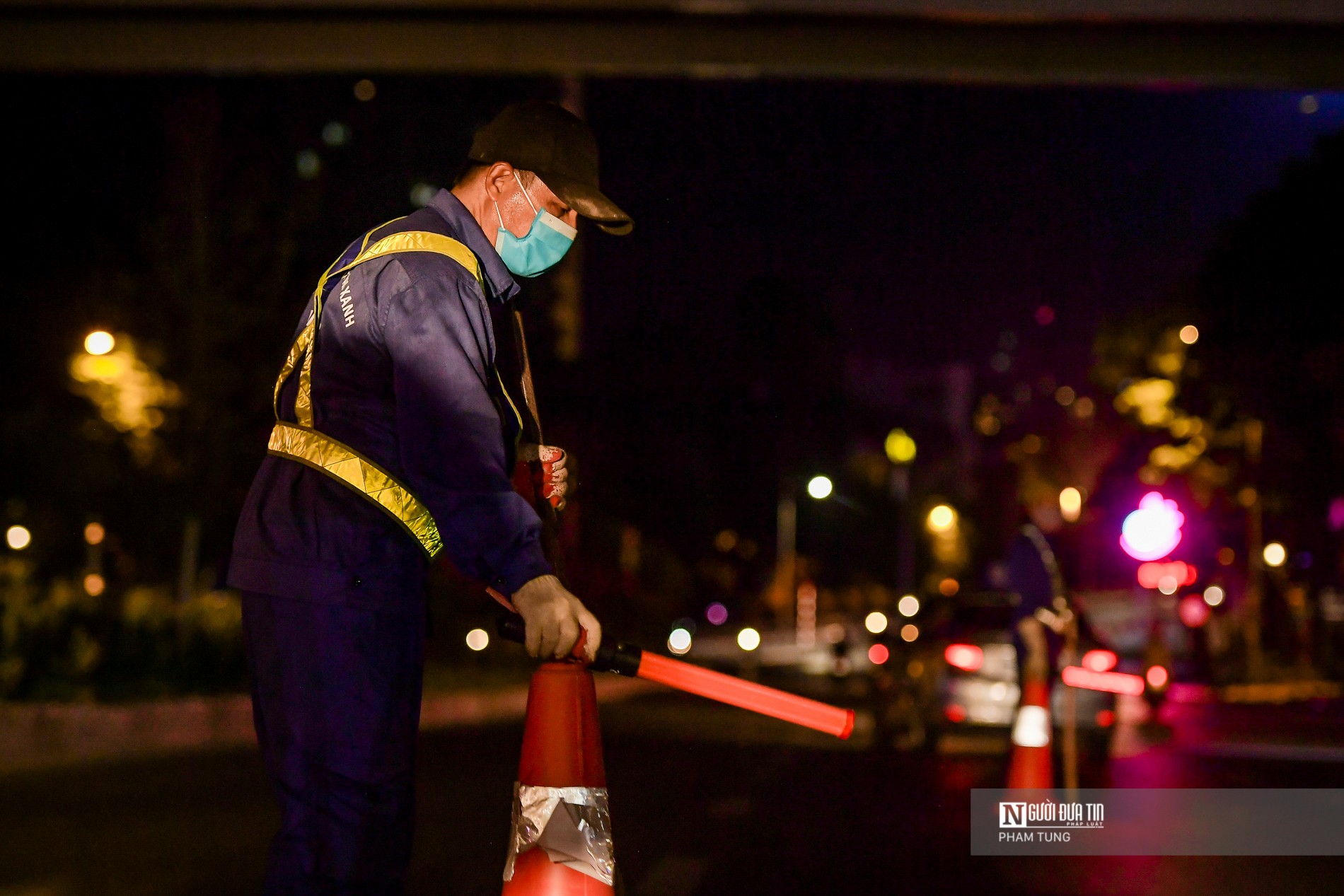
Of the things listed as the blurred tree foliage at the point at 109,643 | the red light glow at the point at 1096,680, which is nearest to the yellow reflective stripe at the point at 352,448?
the red light glow at the point at 1096,680

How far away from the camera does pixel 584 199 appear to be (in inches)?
126

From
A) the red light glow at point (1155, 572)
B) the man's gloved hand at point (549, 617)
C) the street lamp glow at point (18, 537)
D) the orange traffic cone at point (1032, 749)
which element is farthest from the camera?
the red light glow at point (1155, 572)

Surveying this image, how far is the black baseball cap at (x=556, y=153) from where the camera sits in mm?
3205

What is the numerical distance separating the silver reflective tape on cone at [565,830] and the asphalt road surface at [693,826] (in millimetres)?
3447

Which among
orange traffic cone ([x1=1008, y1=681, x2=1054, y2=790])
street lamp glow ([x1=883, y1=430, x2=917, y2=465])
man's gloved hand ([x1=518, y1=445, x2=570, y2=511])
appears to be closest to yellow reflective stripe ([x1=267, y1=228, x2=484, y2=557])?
man's gloved hand ([x1=518, y1=445, x2=570, y2=511])

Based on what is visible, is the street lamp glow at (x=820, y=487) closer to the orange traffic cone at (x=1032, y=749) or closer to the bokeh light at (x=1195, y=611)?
the orange traffic cone at (x=1032, y=749)

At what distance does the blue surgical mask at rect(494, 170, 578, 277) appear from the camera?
11.0ft

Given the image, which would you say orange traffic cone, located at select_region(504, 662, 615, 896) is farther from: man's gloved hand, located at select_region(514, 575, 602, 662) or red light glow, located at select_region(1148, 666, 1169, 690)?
red light glow, located at select_region(1148, 666, 1169, 690)

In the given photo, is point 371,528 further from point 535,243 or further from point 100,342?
point 100,342

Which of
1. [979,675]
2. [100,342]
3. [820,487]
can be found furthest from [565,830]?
[100,342]

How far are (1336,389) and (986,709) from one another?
15.4 metres

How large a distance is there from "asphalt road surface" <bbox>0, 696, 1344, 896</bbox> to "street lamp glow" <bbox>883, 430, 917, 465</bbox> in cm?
179

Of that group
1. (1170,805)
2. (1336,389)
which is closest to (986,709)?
(1170,805)

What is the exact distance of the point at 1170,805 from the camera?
33.1ft
